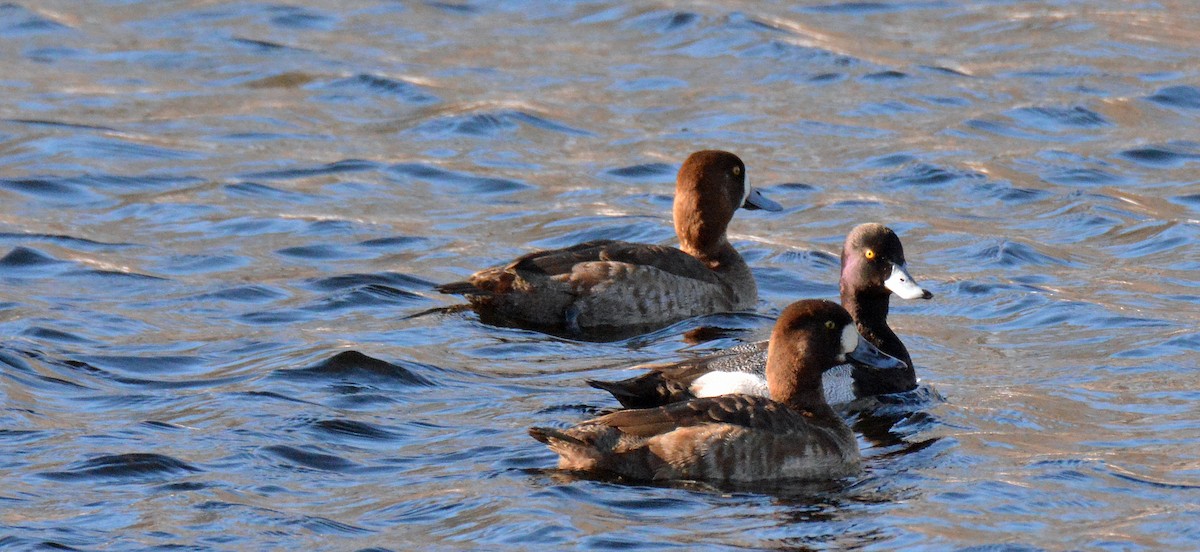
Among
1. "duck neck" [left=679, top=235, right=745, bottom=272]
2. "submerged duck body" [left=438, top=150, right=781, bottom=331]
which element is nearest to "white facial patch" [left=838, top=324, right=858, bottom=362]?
"submerged duck body" [left=438, top=150, right=781, bottom=331]

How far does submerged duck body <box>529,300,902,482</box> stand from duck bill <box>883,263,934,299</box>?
1.55 metres

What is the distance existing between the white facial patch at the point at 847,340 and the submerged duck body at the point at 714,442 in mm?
320

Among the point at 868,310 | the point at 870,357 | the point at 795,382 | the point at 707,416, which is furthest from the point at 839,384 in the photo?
the point at 707,416

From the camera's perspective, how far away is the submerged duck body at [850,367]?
8.09 metres

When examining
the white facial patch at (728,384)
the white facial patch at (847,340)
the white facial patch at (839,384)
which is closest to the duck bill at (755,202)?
the white facial patch at (839,384)

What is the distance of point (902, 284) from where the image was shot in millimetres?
9219

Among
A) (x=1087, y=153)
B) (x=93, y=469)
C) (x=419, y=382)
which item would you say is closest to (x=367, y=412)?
(x=419, y=382)

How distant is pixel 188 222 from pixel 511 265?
333cm

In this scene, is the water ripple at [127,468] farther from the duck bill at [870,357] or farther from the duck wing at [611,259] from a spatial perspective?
the duck wing at [611,259]

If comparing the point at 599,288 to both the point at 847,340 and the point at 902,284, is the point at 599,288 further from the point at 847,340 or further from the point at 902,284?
the point at 847,340

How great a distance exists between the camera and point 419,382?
8.83 metres

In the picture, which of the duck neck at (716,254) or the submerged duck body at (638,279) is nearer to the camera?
the submerged duck body at (638,279)

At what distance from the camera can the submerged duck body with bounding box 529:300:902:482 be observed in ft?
23.4

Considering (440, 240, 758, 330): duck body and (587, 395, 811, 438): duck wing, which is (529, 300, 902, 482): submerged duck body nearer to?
(587, 395, 811, 438): duck wing
